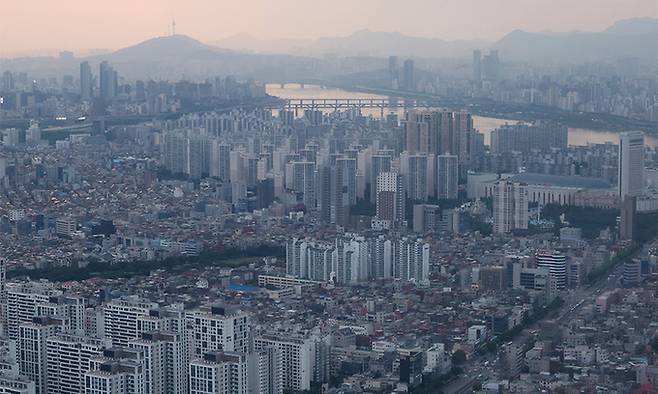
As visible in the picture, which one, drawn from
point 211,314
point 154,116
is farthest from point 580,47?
point 154,116

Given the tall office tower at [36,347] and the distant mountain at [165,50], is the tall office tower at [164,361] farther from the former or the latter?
the distant mountain at [165,50]

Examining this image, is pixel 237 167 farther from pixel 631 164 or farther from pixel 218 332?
pixel 218 332

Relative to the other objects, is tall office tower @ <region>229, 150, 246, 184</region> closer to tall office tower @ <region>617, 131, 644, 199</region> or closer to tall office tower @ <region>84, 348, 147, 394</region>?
tall office tower @ <region>617, 131, 644, 199</region>

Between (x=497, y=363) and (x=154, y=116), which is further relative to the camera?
(x=154, y=116)

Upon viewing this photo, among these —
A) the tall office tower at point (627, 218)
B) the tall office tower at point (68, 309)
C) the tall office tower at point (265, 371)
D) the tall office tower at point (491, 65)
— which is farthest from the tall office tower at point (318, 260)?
the tall office tower at point (265, 371)

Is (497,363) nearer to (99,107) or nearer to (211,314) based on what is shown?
(211,314)

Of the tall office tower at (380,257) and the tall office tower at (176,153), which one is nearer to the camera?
the tall office tower at (380,257)
